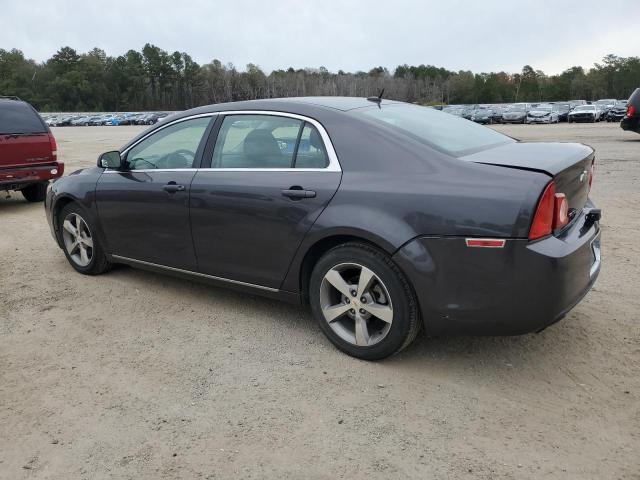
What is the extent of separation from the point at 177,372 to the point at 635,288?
144 inches

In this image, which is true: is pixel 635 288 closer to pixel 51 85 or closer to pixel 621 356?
pixel 621 356

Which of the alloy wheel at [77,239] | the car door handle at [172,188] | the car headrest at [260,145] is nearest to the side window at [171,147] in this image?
the car door handle at [172,188]

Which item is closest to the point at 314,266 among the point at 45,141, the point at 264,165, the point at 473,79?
the point at 264,165

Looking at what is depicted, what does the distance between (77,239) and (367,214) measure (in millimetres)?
3313

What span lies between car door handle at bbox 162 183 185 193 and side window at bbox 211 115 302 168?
31cm

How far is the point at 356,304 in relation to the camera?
3471mm

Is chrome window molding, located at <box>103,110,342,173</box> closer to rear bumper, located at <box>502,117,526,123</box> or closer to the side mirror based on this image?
the side mirror

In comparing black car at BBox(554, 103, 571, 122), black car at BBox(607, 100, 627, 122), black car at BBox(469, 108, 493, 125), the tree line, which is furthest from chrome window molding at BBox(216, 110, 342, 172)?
the tree line

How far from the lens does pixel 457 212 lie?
3.03 meters

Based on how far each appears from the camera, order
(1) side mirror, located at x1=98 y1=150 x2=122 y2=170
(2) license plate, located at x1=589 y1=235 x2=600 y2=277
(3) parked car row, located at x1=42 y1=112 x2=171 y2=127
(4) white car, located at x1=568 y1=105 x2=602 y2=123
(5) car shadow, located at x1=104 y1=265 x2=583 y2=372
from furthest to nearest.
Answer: (3) parked car row, located at x1=42 y1=112 x2=171 y2=127, (4) white car, located at x1=568 y1=105 x2=602 y2=123, (1) side mirror, located at x1=98 y1=150 x2=122 y2=170, (5) car shadow, located at x1=104 y1=265 x2=583 y2=372, (2) license plate, located at x1=589 y1=235 x2=600 y2=277

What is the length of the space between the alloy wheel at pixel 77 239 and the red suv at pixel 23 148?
13.6ft

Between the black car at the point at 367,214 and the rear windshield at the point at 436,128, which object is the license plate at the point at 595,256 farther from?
the rear windshield at the point at 436,128

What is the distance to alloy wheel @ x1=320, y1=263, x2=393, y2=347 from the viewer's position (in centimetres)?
338

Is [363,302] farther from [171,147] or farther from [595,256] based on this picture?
[171,147]
